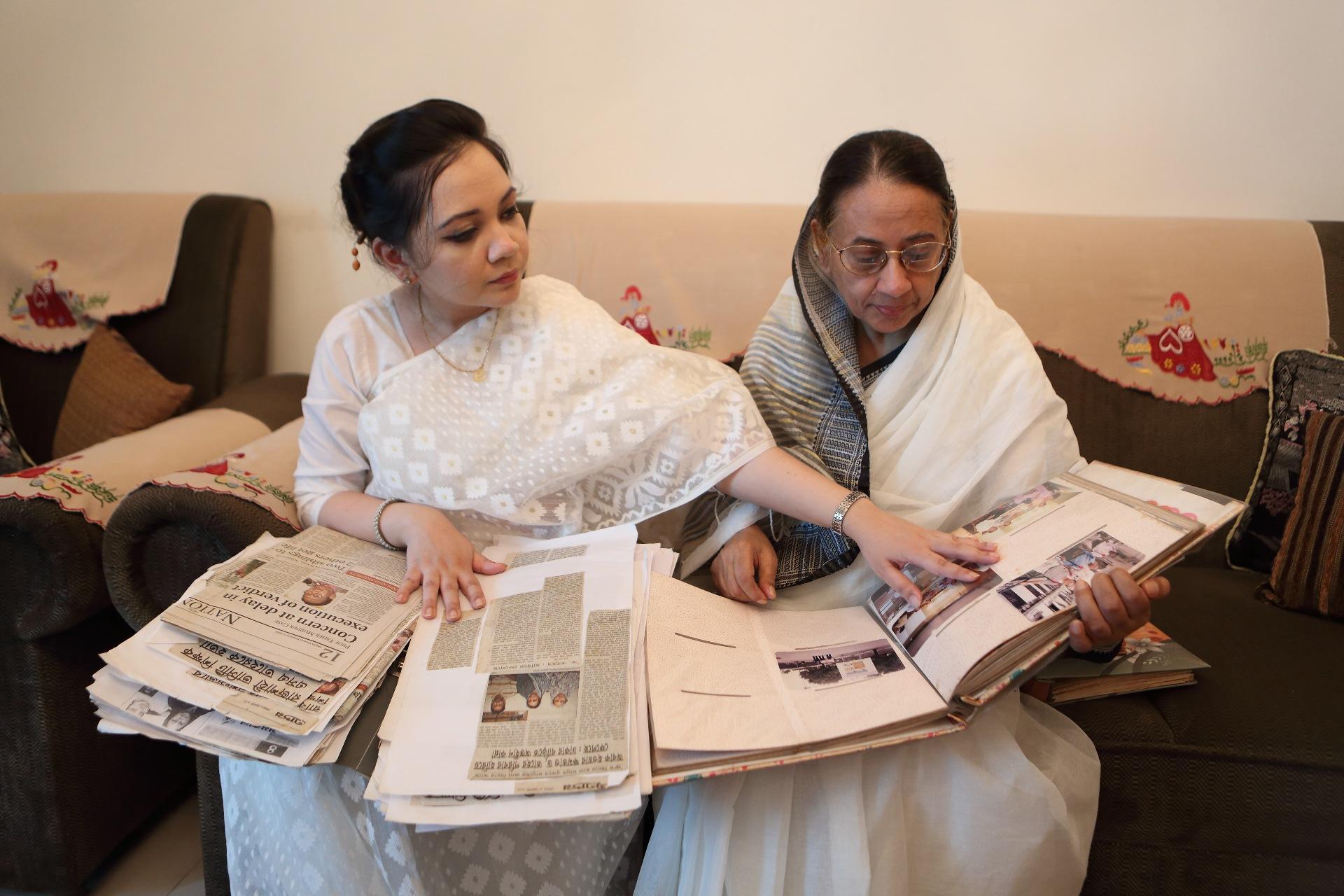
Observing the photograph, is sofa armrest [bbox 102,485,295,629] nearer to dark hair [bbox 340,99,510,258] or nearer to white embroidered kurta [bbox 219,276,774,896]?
white embroidered kurta [bbox 219,276,774,896]

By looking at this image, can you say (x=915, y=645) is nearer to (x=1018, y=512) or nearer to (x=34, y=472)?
(x=1018, y=512)

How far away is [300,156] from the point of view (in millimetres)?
2082

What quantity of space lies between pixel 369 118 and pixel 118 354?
0.81 metres

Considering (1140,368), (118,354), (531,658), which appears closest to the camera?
(531,658)

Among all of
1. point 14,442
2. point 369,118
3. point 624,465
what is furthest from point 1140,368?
point 14,442

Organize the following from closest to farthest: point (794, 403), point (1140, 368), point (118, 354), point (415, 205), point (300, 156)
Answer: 1. point (415, 205)
2. point (794, 403)
3. point (1140, 368)
4. point (118, 354)
5. point (300, 156)

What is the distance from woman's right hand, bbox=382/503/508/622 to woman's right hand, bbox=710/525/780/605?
0.33 metres

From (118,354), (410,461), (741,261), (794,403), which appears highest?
(741,261)

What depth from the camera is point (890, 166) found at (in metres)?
1.22

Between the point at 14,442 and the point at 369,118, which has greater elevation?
the point at 369,118

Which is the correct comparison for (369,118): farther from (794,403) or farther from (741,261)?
(794,403)

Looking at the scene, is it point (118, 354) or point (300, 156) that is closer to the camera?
point (118, 354)

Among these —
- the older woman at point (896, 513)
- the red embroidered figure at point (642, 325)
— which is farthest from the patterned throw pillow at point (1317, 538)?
the red embroidered figure at point (642, 325)

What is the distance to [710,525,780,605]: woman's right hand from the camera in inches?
47.6
